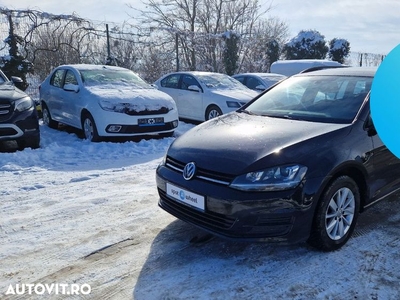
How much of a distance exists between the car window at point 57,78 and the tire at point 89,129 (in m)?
1.56

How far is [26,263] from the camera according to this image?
121 inches

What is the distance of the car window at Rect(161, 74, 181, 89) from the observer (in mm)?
10367

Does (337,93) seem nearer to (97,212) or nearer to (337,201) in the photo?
(337,201)

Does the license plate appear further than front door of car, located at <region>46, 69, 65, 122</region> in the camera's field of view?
No

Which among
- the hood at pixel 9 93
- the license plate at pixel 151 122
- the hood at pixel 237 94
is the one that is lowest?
the license plate at pixel 151 122

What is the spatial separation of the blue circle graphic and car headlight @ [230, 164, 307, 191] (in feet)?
2.28

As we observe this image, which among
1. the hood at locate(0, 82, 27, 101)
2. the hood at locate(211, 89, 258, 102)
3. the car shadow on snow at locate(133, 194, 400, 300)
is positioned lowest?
the car shadow on snow at locate(133, 194, 400, 300)

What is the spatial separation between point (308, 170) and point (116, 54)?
12.4 meters

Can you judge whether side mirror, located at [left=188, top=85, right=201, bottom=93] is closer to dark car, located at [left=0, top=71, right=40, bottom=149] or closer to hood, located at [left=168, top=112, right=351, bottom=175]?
dark car, located at [left=0, top=71, right=40, bottom=149]

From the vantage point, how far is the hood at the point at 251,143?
289 centimetres

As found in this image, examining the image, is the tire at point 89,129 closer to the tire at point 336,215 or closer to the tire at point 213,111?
the tire at point 213,111

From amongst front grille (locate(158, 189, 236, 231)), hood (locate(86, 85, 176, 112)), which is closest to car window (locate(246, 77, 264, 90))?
hood (locate(86, 85, 176, 112))

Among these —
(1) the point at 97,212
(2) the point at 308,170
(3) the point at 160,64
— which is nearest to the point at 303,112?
(2) the point at 308,170

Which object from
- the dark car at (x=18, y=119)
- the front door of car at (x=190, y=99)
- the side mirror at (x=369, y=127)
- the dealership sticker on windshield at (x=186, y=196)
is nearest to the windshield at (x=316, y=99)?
the side mirror at (x=369, y=127)
